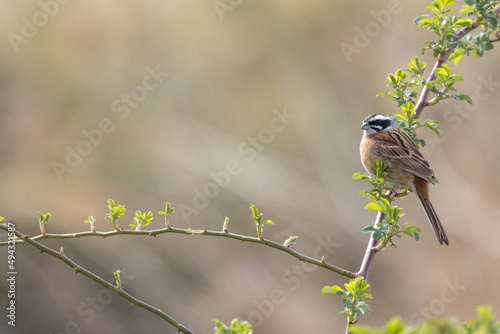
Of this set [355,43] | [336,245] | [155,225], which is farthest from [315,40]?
[155,225]

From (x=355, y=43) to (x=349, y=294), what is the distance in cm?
770

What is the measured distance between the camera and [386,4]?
9773mm

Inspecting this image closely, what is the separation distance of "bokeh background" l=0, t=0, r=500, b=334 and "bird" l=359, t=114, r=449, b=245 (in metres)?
4.52

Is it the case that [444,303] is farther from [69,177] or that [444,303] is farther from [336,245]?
[69,177]
